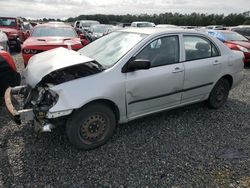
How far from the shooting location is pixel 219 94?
16.1 feet

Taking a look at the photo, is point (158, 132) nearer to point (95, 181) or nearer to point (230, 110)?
point (95, 181)

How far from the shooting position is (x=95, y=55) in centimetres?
391

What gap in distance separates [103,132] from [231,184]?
1786 mm

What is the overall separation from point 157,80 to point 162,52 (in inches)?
20.2

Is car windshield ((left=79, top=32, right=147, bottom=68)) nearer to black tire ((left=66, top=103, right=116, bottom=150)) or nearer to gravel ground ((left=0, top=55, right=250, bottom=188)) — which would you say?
black tire ((left=66, top=103, right=116, bottom=150))

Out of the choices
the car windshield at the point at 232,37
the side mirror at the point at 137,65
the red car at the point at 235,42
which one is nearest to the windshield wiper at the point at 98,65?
the side mirror at the point at 137,65

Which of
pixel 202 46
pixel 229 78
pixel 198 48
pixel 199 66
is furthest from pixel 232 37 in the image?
pixel 199 66

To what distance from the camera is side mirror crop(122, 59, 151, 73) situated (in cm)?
334

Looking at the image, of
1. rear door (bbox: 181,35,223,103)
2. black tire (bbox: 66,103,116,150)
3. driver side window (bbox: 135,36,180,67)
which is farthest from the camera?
rear door (bbox: 181,35,223,103)

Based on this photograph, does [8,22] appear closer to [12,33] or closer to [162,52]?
[12,33]

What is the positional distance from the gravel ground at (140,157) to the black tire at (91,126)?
15cm

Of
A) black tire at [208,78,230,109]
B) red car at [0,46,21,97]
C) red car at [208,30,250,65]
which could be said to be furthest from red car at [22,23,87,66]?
red car at [208,30,250,65]

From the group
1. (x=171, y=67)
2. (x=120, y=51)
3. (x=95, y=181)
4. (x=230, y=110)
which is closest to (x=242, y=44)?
(x=230, y=110)

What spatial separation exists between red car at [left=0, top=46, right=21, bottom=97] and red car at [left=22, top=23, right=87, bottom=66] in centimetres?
183
